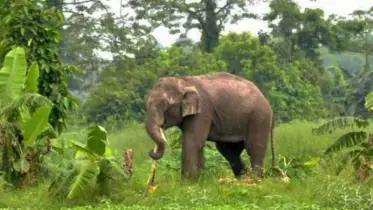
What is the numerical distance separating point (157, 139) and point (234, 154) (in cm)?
216

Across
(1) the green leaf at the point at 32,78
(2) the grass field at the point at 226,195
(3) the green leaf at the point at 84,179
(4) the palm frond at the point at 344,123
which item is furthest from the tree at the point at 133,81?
(3) the green leaf at the point at 84,179

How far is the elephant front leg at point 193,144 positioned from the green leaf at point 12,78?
9.03ft

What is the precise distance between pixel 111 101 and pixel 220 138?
1683 cm

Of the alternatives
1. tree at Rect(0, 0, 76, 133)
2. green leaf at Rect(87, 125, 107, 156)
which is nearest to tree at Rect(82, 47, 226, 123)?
tree at Rect(0, 0, 76, 133)

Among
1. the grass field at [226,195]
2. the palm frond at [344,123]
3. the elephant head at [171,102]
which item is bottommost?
the grass field at [226,195]

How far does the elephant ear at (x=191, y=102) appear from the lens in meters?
13.0

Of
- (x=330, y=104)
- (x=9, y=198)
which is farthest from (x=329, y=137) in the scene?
(x=330, y=104)

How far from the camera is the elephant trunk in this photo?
1213 cm

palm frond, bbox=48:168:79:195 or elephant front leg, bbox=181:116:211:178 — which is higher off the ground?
elephant front leg, bbox=181:116:211:178

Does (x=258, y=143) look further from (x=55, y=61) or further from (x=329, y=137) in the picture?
Result: (x=329, y=137)

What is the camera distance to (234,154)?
14109 millimetres

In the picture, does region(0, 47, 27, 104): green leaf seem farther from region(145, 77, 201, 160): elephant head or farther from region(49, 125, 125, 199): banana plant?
region(145, 77, 201, 160): elephant head

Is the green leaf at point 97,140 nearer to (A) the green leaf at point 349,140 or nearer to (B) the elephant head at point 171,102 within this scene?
(B) the elephant head at point 171,102

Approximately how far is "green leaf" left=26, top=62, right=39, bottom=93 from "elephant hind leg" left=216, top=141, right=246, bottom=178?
3.25 m
